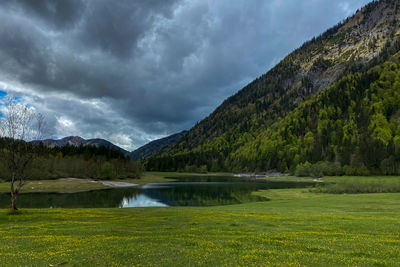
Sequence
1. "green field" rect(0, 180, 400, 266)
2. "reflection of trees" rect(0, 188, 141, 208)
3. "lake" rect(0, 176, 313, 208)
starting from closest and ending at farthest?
1. "green field" rect(0, 180, 400, 266)
2. "reflection of trees" rect(0, 188, 141, 208)
3. "lake" rect(0, 176, 313, 208)

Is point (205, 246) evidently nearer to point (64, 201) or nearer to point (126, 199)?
point (126, 199)

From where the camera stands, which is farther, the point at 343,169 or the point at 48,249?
the point at 343,169

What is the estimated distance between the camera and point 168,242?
54.4 ft

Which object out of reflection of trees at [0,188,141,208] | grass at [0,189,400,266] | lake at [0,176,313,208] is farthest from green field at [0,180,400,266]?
lake at [0,176,313,208]

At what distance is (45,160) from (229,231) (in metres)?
120

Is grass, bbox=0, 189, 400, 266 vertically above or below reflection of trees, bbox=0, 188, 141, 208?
above

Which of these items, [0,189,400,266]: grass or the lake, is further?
the lake

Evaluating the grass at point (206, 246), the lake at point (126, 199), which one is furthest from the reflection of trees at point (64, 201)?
the grass at point (206, 246)

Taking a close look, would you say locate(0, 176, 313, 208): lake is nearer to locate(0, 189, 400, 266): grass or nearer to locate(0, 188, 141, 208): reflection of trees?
locate(0, 188, 141, 208): reflection of trees

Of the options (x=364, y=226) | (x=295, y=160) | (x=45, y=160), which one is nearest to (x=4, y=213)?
(x=364, y=226)

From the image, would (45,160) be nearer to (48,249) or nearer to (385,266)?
(48,249)

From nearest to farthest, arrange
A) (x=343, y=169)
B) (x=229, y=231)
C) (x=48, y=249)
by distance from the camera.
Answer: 1. (x=48, y=249)
2. (x=229, y=231)
3. (x=343, y=169)

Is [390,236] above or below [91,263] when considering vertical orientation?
below

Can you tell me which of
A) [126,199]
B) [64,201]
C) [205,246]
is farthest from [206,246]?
[64,201]
